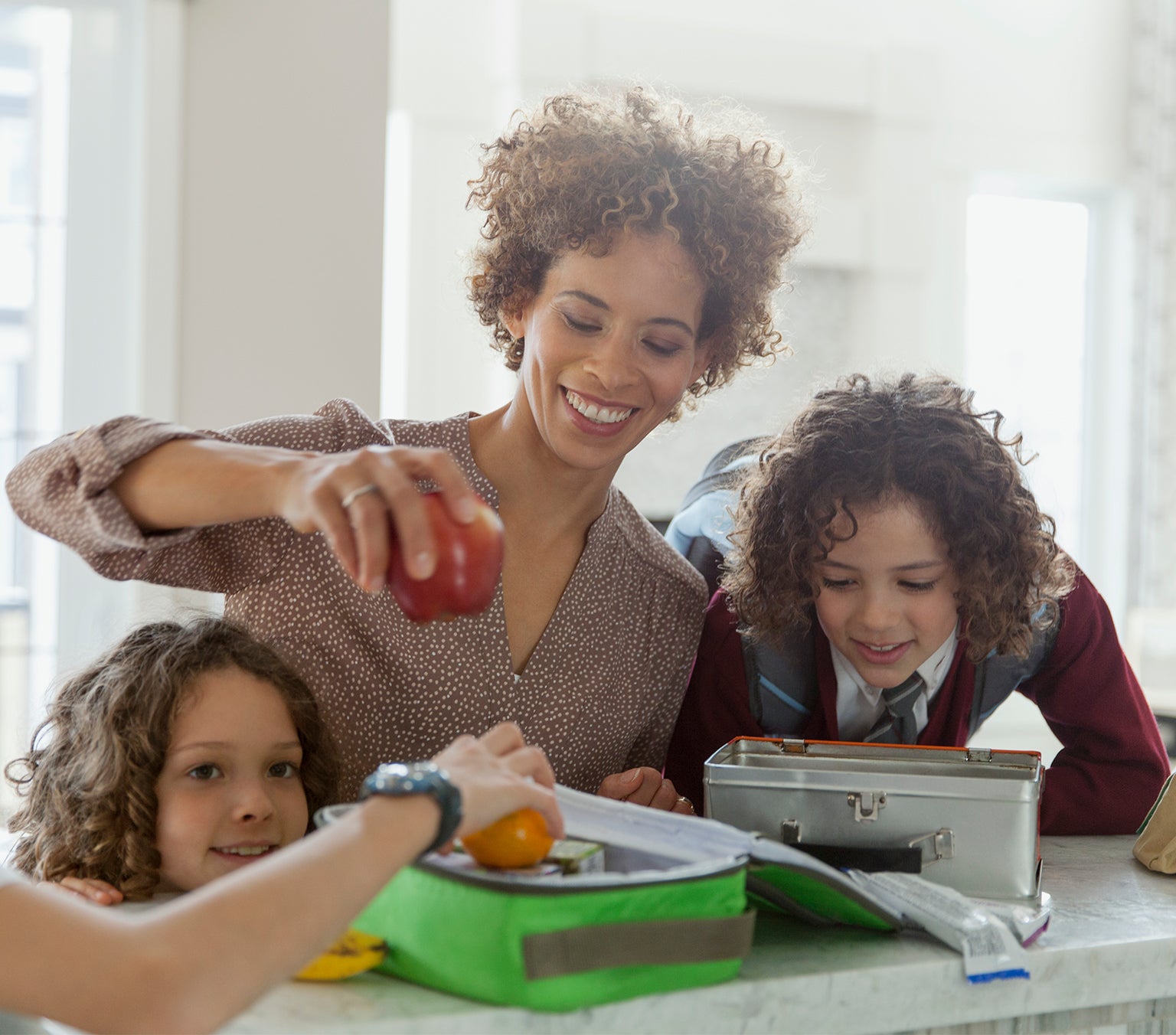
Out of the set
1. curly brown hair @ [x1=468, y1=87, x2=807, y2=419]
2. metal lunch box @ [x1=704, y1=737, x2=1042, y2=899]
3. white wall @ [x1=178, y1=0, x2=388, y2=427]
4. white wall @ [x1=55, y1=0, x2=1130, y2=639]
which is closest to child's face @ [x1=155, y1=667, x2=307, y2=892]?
metal lunch box @ [x1=704, y1=737, x2=1042, y2=899]

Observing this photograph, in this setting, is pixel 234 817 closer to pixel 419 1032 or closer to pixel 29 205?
pixel 419 1032

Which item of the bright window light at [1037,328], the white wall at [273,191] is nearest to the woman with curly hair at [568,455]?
the white wall at [273,191]

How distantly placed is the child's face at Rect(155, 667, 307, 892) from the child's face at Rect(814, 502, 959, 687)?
0.64 m

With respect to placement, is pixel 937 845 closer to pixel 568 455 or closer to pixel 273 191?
pixel 568 455

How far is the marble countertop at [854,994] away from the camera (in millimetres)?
860

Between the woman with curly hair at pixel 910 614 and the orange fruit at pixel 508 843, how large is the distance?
0.63 meters

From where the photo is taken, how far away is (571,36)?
15.5 feet

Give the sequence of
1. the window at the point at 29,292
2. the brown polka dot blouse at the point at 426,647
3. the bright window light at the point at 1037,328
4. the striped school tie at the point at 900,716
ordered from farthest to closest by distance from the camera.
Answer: the bright window light at the point at 1037,328 → the window at the point at 29,292 → the striped school tie at the point at 900,716 → the brown polka dot blouse at the point at 426,647

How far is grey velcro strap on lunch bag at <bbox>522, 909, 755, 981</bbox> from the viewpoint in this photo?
33.3 inches

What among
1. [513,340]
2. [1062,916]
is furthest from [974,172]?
[1062,916]

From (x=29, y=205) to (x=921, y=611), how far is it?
217 centimetres

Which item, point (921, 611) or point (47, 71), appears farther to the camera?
point (47, 71)

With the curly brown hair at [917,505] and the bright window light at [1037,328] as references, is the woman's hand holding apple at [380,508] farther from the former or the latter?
the bright window light at [1037,328]

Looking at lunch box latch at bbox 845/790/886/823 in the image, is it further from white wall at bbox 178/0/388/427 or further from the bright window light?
the bright window light
